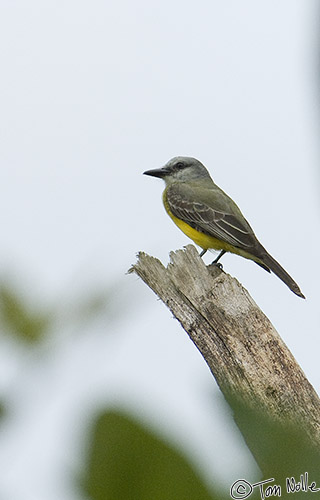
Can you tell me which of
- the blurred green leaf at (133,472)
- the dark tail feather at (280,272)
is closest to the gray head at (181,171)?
the dark tail feather at (280,272)

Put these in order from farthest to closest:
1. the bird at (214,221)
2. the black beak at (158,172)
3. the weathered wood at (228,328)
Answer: the black beak at (158,172) → the bird at (214,221) → the weathered wood at (228,328)

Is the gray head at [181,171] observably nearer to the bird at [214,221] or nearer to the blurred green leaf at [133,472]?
the bird at [214,221]

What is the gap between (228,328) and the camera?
11.8ft

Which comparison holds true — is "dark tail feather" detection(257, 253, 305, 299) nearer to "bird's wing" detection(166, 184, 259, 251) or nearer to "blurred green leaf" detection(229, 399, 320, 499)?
"bird's wing" detection(166, 184, 259, 251)

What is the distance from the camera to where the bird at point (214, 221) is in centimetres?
730

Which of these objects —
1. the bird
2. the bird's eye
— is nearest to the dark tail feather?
the bird

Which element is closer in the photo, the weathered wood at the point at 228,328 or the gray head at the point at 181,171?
the weathered wood at the point at 228,328

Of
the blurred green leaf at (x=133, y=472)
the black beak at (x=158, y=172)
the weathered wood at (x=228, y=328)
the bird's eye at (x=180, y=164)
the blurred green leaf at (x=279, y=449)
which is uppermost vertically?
the bird's eye at (x=180, y=164)

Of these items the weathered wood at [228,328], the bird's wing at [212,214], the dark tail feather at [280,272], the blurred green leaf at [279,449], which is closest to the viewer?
the blurred green leaf at [279,449]

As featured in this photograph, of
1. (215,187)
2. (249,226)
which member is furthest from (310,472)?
(215,187)

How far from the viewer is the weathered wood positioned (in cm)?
322

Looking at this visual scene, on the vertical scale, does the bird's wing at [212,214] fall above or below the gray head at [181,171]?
below

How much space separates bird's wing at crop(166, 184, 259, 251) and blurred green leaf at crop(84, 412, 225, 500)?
6.91 metres

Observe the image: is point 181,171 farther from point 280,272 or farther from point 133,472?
point 133,472
